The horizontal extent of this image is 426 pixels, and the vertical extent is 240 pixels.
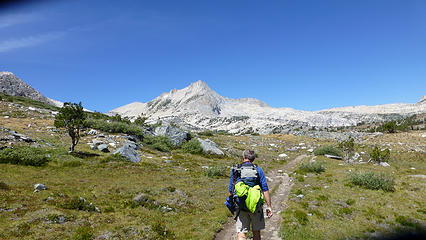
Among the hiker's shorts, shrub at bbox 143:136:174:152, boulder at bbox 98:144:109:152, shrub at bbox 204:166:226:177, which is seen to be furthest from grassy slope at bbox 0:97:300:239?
shrub at bbox 143:136:174:152

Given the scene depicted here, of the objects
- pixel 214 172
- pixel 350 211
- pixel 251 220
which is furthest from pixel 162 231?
pixel 214 172

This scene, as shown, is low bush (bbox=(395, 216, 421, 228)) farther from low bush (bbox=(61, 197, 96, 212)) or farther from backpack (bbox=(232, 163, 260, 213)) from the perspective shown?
low bush (bbox=(61, 197, 96, 212))

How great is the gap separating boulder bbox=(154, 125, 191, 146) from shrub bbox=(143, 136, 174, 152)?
1919 mm

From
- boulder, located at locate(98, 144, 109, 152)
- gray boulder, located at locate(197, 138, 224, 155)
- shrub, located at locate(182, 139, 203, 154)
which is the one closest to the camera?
boulder, located at locate(98, 144, 109, 152)

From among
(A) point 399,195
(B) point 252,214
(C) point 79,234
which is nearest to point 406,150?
(A) point 399,195

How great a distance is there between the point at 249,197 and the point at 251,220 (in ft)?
3.16

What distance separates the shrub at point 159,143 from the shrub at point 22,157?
62.1ft

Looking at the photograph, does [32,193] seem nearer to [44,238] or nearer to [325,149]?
[44,238]

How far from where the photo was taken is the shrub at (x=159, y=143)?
127 feet

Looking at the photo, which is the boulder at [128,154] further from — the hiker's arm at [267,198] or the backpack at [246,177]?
the hiker's arm at [267,198]

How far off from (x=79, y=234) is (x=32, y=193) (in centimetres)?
721

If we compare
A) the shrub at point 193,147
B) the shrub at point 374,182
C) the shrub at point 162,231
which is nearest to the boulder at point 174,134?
the shrub at point 193,147

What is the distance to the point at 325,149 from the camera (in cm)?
4622

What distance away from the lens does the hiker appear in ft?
20.3
